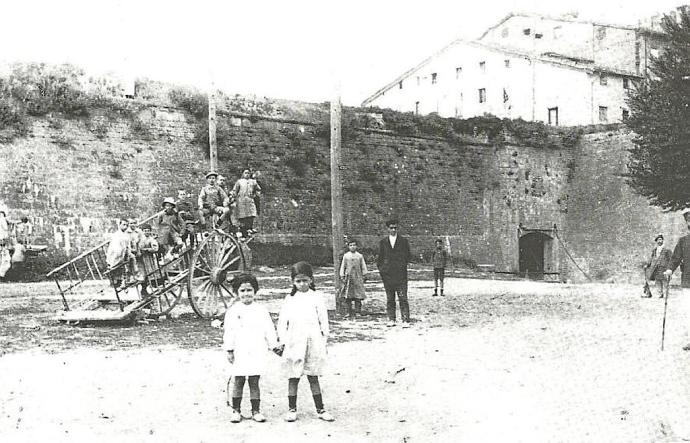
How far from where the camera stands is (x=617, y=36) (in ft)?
136

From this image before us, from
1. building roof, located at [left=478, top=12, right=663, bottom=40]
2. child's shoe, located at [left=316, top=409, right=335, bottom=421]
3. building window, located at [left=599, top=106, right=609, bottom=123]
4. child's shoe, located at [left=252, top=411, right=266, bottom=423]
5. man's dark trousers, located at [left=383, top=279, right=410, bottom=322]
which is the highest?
building roof, located at [left=478, top=12, right=663, bottom=40]

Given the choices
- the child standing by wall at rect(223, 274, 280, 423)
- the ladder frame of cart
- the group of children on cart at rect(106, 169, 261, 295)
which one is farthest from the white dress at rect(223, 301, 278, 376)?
the group of children on cart at rect(106, 169, 261, 295)

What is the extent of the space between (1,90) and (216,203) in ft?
31.7

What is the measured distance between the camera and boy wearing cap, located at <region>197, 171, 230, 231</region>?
37.2ft

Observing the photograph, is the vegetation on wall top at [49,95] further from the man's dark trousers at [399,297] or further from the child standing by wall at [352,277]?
the man's dark trousers at [399,297]

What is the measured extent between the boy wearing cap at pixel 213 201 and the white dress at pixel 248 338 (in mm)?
5728

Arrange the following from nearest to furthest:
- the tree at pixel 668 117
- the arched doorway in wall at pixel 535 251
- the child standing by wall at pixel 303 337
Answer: the child standing by wall at pixel 303 337
the tree at pixel 668 117
the arched doorway in wall at pixel 535 251

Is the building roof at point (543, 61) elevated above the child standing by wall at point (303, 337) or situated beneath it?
elevated above

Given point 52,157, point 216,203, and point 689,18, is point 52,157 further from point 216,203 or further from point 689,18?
point 689,18

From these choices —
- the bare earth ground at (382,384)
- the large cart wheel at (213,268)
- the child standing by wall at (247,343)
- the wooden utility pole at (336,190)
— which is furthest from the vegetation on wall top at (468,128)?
the child standing by wall at (247,343)

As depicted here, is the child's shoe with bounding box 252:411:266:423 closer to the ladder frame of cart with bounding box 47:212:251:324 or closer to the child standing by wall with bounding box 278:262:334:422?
the child standing by wall with bounding box 278:262:334:422

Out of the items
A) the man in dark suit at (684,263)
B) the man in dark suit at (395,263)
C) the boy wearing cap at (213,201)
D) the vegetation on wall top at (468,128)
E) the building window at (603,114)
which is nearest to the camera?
the man in dark suit at (684,263)

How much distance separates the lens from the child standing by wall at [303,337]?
18.4 feet

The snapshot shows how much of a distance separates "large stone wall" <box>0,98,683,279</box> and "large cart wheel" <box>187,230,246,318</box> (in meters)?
4.03
